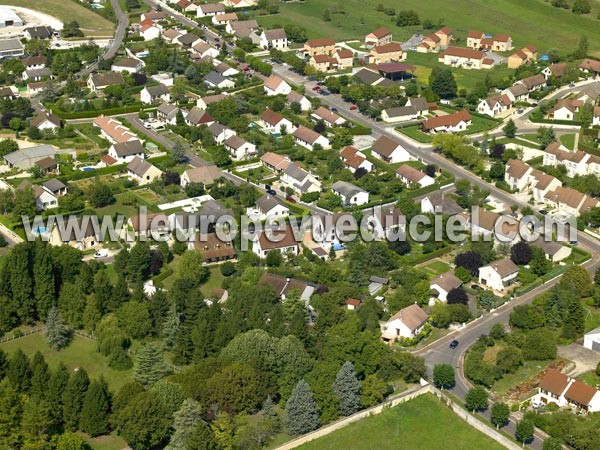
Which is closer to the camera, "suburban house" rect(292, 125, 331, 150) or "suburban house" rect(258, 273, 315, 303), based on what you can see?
"suburban house" rect(258, 273, 315, 303)

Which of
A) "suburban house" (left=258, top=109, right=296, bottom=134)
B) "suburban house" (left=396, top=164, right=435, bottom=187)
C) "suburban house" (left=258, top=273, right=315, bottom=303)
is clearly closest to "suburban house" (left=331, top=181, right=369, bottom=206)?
"suburban house" (left=396, top=164, right=435, bottom=187)

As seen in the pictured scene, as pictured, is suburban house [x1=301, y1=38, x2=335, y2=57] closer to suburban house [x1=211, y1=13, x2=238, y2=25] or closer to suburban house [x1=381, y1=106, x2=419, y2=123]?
suburban house [x1=211, y1=13, x2=238, y2=25]

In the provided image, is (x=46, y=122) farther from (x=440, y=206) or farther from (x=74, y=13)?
(x=74, y=13)

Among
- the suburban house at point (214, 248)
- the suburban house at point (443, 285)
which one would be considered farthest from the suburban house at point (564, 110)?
the suburban house at point (214, 248)

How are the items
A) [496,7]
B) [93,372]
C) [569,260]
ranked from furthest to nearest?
1. [496,7]
2. [569,260]
3. [93,372]

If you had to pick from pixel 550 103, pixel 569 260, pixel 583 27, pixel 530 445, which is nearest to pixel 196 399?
pixel 530 445

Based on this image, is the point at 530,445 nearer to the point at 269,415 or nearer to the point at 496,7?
the point at 269,415
